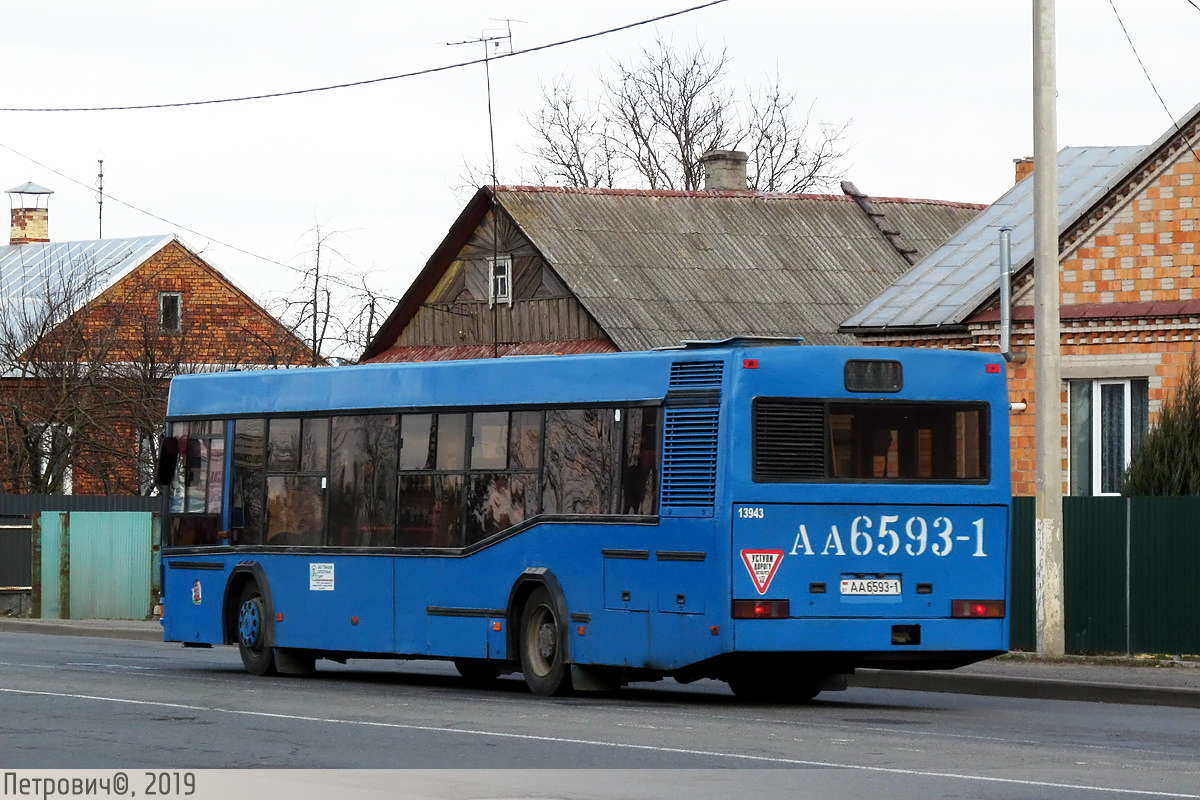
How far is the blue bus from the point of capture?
1546 cm

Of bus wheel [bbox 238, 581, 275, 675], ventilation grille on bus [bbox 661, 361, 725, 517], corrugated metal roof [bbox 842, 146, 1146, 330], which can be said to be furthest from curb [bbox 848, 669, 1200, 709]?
corrugated metal roof [bbox 842, 146, 1146, 330]

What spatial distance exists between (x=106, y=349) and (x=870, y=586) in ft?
97.9

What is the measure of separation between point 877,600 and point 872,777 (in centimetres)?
479

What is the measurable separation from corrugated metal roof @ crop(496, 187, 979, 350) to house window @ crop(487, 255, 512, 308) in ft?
4.57

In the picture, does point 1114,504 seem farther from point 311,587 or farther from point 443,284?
point 443,284

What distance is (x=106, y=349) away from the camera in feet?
141

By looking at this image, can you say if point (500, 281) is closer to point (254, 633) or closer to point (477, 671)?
point (254, 633)

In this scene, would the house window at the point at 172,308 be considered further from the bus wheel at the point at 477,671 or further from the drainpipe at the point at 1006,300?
the bus wheel at the point at 477,671

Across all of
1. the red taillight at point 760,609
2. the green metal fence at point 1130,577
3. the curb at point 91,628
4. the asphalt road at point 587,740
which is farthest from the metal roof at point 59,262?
the red taillight at point 760,609

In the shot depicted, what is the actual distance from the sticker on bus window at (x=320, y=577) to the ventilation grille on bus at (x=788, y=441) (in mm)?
5038

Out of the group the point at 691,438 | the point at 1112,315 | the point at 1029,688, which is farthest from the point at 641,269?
the point at 691,438

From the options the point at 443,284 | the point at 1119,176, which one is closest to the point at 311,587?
the point at 1119,176

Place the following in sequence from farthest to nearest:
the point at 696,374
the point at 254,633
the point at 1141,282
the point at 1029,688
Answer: the point at 1141,282 → the point at 254,633 → the point at 1029,688 → the point at 696,374

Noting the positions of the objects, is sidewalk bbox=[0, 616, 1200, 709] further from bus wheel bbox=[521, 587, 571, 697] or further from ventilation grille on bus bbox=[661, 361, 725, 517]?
ventilation grille on bus bbox=[661, 361, 725, 517]
